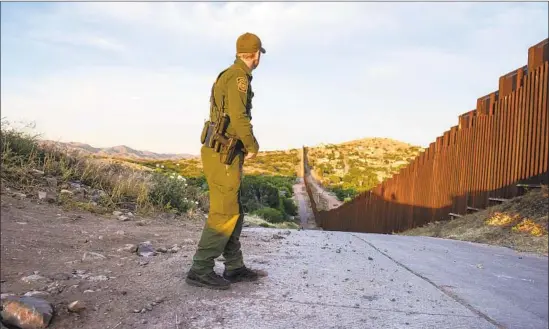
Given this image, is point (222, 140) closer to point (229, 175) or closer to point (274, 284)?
point (229, 175)

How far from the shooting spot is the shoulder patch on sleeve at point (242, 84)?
378 centimetres

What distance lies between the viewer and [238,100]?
12.3 ft

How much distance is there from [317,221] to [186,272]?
936 inches

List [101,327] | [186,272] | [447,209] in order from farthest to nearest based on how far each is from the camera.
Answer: [447,209], [186,272], [101,327]

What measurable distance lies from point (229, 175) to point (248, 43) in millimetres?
1132

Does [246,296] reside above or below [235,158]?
below

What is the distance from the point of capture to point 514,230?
6762mm

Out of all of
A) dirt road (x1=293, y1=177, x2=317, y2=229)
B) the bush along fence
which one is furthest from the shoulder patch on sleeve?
dirt road (x1=293, y1=177, x2=317, y2=229)

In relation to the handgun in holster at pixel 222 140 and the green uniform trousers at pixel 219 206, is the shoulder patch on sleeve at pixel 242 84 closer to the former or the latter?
the handgun in holster at pixel 222 140

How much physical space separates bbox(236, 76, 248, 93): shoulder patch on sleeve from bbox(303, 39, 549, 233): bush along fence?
19.6ft

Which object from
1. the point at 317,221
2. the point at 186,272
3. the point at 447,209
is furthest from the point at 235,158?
the point at 317,221

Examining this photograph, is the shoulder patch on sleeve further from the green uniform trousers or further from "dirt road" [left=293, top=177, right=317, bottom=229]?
"dirt road" [left=293, top=177, right=317, bottom=229]

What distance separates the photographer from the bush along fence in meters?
7.89

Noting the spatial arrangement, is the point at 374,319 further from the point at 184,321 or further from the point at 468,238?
the point at 468,238
